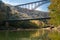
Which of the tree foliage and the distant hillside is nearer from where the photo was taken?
the tree foliage

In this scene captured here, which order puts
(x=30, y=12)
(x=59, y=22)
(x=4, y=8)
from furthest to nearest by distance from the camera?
(x=30, y=12) → (x=4, y=8) → (x=59, y=22)

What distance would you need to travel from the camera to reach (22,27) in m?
64.1

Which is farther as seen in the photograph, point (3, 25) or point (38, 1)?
point (38, 1)

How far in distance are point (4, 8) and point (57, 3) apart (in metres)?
59.8

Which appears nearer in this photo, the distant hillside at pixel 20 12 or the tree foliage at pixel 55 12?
the tree foliage at pixel 55 12

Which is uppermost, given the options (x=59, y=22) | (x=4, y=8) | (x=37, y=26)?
(x=59, y=22)

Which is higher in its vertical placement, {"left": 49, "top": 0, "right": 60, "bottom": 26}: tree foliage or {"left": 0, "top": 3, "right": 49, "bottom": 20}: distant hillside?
{"left": 49, "top": 0, "right": 60, "bottom": 26}: tree foliage

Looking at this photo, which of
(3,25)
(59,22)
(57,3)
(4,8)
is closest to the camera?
(59,22)

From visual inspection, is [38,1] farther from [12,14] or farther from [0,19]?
[0,19]

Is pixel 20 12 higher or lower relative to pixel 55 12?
lower

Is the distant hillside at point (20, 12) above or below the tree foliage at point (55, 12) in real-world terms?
below

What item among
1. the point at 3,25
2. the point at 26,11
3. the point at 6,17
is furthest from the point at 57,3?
the point at 26,11

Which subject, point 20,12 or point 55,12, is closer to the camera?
point 55,12

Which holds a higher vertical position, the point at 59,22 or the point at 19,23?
the point at 59,22
